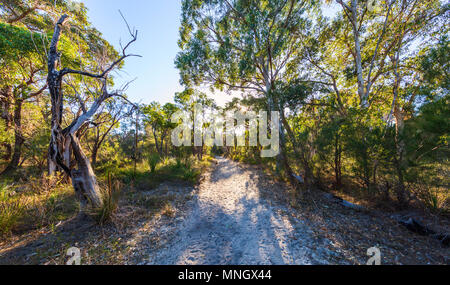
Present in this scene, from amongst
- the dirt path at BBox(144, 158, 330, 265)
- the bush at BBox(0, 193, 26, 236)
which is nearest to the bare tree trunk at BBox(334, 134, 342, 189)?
the dirt path at BBox(144, 158, 330, 265)

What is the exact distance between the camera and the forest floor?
2.49 m

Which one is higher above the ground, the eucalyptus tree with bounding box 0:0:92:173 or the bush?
the eucalyptus tree with bounding box 0:0:92:173

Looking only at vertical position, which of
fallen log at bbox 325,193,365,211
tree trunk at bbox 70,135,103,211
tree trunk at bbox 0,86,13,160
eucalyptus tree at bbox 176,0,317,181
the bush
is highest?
eucalyptus tree at bbox 176,0,317,181

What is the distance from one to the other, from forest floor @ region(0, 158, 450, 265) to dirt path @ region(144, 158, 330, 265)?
18 mm

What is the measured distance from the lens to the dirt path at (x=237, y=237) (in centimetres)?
251

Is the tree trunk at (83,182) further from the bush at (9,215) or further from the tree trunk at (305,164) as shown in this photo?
the tree trunk at (305,164)

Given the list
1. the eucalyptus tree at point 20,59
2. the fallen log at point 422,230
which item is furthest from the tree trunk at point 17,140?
the fallen log at point 422,230

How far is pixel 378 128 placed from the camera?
14.2 feet

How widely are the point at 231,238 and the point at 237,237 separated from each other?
153 mm

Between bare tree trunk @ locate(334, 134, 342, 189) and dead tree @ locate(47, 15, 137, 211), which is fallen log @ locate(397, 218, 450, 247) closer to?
bare tree trunk @ locate(334, 134, 342, 189)

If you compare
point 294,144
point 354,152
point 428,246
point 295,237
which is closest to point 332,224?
point 295,237

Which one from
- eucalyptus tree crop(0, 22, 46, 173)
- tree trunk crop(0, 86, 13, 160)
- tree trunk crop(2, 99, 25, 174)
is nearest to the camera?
eucalyptus tree crop(0, 22, 46, 173)

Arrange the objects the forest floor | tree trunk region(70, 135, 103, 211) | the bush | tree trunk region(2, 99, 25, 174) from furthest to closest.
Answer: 1. tree trunk region(2, 99, 25, 174)
2. tree trunk region(70, 135, 103, 211)
3. the bush
4. the forest floor

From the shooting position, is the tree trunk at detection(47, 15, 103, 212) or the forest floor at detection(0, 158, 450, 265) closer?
the forest floor at detection(0, 158, 450, 265)
